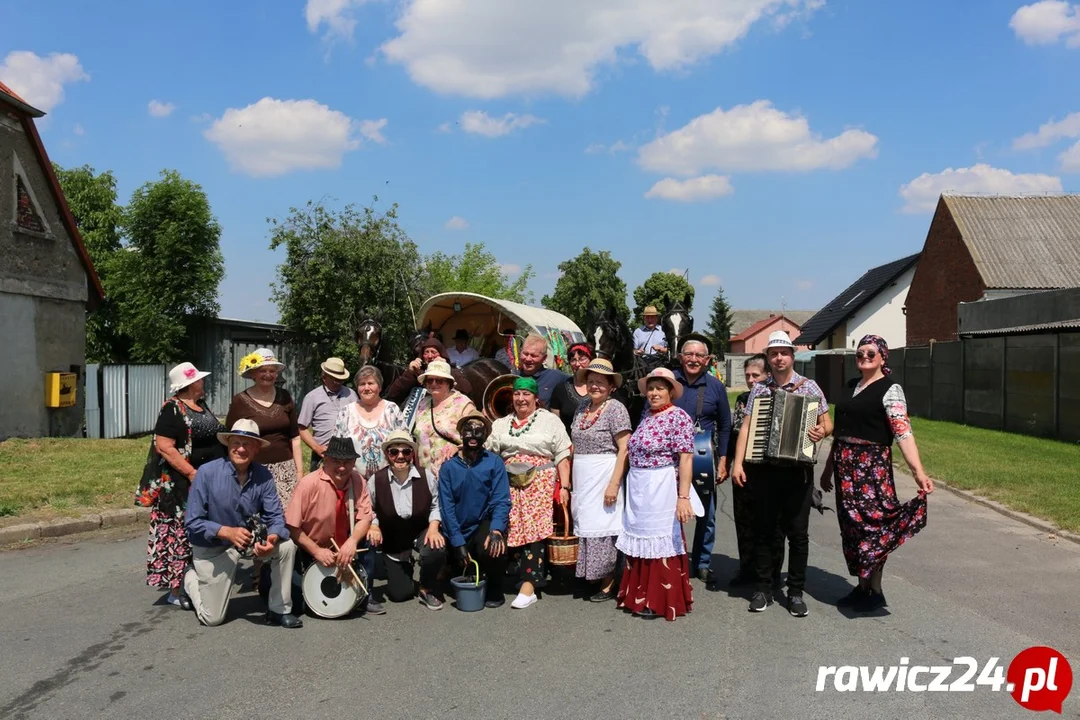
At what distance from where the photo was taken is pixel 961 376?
20609 mm

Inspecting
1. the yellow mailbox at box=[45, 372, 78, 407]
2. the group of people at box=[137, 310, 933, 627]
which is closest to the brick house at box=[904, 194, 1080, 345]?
the group of people at box=[137, 310, 933, 627]

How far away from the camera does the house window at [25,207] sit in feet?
50.8

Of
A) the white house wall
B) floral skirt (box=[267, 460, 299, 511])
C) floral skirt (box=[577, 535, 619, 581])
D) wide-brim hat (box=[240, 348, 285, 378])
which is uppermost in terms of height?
the white house wall

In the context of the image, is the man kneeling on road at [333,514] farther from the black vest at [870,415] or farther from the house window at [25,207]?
the house window at [25,207]

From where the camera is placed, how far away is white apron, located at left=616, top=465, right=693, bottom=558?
5.52 metres

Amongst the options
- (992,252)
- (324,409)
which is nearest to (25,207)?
(324,409)

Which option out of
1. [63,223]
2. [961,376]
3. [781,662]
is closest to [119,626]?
[781,662]

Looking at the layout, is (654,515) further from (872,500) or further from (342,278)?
(342,278)

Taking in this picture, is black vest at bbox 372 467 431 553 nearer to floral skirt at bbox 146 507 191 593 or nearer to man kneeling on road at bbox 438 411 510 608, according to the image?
man kneeling on road at bbox 438 411 510 608

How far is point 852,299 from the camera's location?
1731 inches

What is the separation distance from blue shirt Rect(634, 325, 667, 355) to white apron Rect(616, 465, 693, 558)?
12.5 feet

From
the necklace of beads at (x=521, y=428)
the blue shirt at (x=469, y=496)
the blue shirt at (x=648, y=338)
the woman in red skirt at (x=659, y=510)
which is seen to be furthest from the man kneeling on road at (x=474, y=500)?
the blue shirt at (x=648, y=338)

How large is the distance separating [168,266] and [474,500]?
73.3ft

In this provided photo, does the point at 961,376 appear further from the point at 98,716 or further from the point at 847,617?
the point at 98,716
